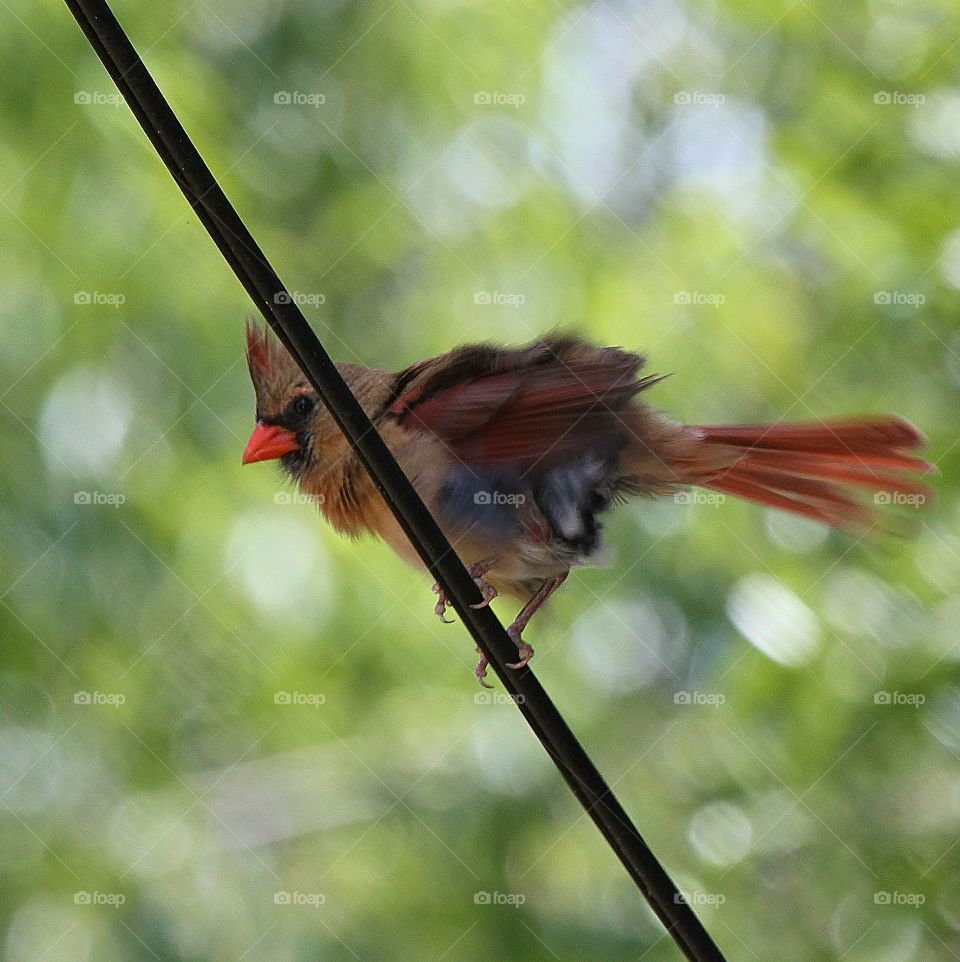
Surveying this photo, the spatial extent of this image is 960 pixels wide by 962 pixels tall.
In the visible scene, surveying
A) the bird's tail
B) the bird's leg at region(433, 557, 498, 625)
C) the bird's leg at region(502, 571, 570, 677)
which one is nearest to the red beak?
Result: the bird's leg at region(433, 557, 498, 625)

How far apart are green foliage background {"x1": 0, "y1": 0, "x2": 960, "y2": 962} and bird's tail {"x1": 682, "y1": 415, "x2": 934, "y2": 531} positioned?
115 cm

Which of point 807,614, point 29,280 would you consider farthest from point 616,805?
point 29,280

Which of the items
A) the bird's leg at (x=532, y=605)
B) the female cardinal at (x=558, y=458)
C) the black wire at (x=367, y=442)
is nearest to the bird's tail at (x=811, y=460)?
the female cardinal at (x=558, y=458)

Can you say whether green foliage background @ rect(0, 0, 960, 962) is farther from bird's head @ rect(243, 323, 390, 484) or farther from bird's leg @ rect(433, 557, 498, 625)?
bird's leg @ rect(433, 557, 498, 625)

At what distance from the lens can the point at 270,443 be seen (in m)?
2.94

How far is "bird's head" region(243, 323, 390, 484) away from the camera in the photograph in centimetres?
292

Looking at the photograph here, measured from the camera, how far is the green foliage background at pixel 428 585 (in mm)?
3980

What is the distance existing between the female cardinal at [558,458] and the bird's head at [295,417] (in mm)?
52

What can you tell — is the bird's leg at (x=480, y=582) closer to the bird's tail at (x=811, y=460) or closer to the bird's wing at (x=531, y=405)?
the bird's wing at (x=531, y=405)

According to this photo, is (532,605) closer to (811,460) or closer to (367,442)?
(811,460)

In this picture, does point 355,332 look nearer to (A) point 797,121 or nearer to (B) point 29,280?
(B) point 29,280

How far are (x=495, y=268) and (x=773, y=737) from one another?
1.80m

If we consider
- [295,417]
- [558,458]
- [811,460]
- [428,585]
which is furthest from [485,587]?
[428,585]

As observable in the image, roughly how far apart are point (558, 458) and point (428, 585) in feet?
4.25
